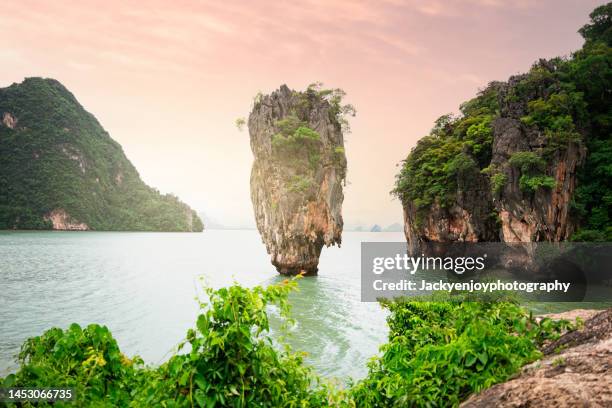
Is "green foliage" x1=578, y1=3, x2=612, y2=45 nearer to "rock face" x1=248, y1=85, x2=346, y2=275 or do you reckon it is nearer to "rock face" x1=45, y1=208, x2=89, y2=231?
"rock face" x1=248, y1=85, x2=346, y2=275

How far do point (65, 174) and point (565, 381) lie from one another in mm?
125188

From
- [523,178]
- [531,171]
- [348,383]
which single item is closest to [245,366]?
[348,383]

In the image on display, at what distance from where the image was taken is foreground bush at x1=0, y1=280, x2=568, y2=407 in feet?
5.56

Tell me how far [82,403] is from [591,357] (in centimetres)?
254

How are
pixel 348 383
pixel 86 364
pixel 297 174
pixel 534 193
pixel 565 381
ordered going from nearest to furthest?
pixel 565 381, pixel 86 364, pixel 348 383, pixel 534 193, pixel 297 174

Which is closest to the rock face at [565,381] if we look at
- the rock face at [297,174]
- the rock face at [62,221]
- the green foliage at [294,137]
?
the rock face at [297,174]

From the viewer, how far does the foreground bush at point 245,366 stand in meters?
1.69

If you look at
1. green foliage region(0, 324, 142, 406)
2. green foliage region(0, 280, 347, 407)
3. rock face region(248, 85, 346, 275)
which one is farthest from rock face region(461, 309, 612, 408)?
rock face region(248, 85, 346, 275)

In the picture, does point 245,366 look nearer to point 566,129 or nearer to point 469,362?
point 469,362

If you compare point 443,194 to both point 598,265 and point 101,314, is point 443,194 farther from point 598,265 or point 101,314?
point 101,314

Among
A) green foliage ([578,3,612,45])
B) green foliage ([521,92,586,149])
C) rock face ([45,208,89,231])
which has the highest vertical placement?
green foliage ([578,3,612,45])

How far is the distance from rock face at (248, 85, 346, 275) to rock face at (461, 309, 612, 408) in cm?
2256

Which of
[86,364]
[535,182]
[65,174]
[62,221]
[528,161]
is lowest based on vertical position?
[62,221]

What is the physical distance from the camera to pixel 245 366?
1716 millimetres
